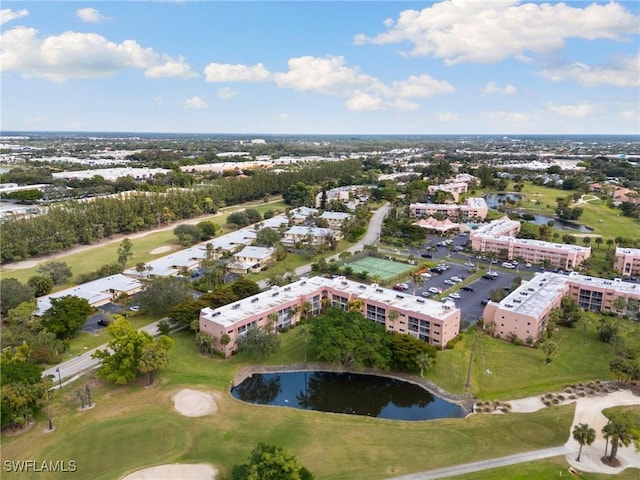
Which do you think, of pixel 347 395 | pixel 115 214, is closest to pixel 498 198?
pixel 115 214

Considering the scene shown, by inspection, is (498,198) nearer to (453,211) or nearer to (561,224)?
(561,224)

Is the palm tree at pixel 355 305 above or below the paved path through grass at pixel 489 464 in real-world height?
above

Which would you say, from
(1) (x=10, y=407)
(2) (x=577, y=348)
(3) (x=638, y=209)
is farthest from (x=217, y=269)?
(3) (x=638, y=209)

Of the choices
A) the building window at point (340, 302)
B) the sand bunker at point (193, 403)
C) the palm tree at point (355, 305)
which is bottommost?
the sand bunker at point (193, 403)

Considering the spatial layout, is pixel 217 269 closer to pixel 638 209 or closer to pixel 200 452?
pixel 200 452

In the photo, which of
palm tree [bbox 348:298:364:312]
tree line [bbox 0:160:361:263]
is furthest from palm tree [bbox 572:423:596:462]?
tree line [bbox 0:160:361:263]

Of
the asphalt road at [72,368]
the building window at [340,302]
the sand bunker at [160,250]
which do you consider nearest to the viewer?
the asphalt road at [72,368]

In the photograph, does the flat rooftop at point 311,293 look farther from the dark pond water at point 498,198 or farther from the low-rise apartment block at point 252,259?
the dark pond water at point 498,198

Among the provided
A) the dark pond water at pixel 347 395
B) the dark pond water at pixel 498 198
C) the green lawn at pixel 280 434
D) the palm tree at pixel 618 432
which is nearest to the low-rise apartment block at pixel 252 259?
the green lawn at pixel 280 434
